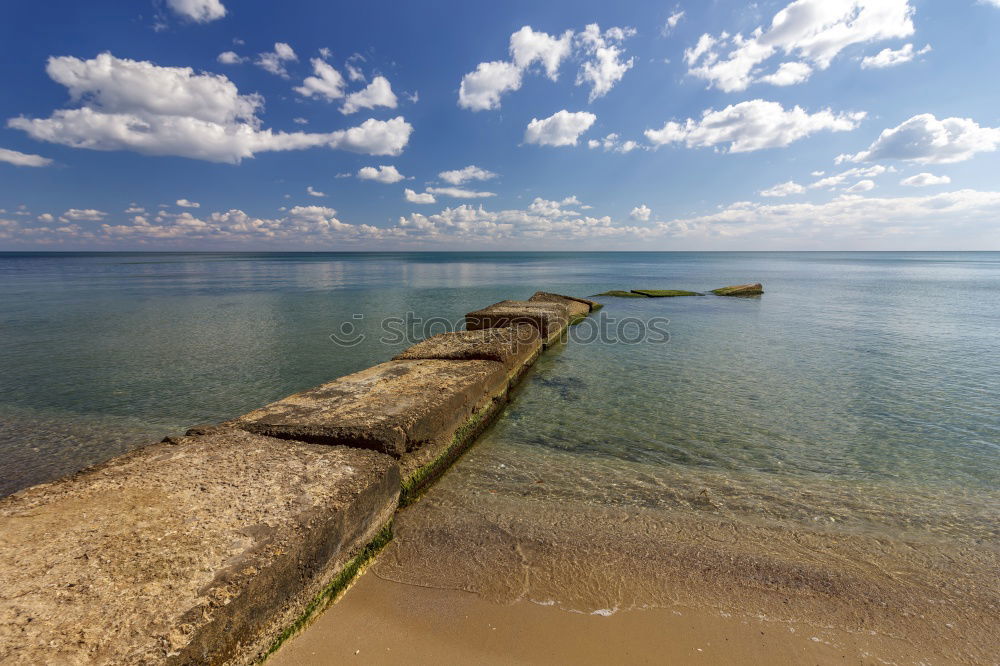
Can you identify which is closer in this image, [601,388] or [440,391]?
[440,391]

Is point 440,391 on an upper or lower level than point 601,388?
upper

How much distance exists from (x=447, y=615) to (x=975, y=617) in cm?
264

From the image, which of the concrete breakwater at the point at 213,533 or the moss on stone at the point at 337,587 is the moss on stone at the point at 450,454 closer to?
the concrete breakwater at the point at 213,533

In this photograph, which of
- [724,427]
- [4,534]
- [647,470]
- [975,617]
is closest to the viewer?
[4,534]

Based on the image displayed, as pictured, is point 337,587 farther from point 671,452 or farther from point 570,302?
point 570,302

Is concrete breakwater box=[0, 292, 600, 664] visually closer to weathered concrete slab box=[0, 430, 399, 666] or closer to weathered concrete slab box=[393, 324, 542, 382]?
weathered concrete slab box=[0, 430, 399, 666]

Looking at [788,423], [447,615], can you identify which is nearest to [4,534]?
[447,615]

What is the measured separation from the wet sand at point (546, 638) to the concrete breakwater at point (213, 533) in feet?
0.64

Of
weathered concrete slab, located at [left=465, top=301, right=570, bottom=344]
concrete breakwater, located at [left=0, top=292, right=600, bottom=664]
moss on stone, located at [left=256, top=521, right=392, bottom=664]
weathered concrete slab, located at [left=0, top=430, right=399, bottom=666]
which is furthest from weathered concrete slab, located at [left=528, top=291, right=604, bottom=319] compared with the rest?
weathered concrete slab, located at [left=0, top=430, right=399, bottom=666]

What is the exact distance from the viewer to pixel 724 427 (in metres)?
4.49

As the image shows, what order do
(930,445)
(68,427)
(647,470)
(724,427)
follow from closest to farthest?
(647,470) < (930,445) < (724,427) < (68,427)

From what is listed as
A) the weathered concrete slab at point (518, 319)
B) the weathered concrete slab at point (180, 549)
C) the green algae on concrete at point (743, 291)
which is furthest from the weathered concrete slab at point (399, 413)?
the green algae on concrete at point (743, 291)

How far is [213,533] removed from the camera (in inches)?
72.0

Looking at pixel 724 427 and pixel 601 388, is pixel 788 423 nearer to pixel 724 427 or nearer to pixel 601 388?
pixel 724 427
